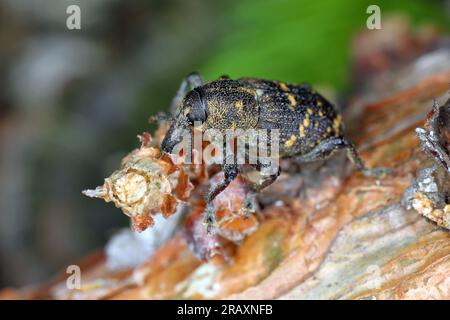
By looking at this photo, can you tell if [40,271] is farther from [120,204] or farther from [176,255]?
[120,204]

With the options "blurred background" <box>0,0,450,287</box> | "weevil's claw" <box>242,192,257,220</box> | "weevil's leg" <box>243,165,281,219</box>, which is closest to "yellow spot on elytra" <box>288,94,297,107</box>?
"weevil's leg" <box>243,165,281,219</box>

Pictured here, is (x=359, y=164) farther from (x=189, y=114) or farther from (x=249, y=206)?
(x=189, y=114)

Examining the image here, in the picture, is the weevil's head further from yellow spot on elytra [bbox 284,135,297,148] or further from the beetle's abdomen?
yellow spot on elytra [bbox 284,135,297,148]

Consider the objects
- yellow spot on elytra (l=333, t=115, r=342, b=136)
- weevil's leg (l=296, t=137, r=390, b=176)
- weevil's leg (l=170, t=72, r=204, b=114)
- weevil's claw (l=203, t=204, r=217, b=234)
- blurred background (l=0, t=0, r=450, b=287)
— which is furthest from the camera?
blurred background (l=0, t=0, r=450, b=287)

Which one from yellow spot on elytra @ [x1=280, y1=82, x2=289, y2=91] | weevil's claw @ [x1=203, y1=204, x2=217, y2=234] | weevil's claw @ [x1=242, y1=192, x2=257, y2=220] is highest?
yellow spot on elytra @ [x1=280, y1=82, x2=289, y2=91]

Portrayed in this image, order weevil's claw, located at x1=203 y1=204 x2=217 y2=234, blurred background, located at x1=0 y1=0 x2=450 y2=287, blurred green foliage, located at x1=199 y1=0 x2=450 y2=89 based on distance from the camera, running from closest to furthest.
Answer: weevil's claw, located at x1=203 y1=204 x2=217 y2=234, blurred green foliage, located at x1=199 y1=0 x2=450 y2=89, blurred background, located at x1=0 y1=0 x2=450 y2=287

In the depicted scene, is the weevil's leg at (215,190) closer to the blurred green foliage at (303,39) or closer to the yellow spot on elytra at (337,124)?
the yellow spot on elytra at (337,124)

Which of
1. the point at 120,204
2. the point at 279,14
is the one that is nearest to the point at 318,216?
the point at 120,204
